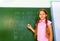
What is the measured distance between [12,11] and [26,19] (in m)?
0.29

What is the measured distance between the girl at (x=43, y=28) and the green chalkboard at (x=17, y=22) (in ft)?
0.24

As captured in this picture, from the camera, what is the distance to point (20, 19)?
8.65 ft

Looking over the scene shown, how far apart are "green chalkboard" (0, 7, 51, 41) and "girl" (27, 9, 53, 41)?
7 centimetres

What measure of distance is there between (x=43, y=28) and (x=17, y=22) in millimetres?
476

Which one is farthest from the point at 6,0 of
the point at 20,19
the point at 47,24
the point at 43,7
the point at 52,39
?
the point at 52,39

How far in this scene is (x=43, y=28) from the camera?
8.48ft

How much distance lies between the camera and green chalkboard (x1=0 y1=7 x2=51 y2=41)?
2.56 m

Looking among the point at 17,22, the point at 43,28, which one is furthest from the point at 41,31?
the point at 17,22

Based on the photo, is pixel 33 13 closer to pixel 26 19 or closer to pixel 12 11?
pixel 26 19

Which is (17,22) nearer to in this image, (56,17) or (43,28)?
(43,28)

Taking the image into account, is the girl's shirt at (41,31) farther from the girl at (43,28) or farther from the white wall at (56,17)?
the white wall at (56,17)

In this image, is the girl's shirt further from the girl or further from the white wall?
the white wall

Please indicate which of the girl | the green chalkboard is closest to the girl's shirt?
the girl

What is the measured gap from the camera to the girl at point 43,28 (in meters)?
2.54
